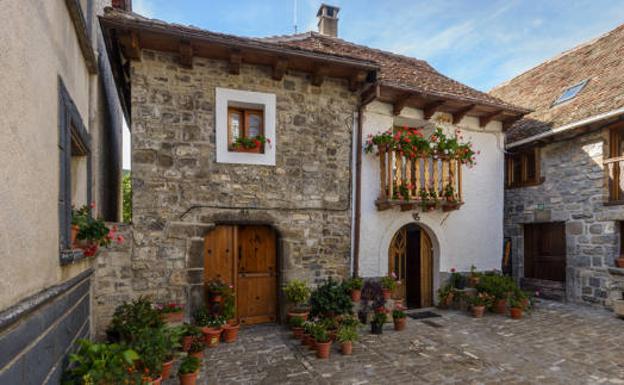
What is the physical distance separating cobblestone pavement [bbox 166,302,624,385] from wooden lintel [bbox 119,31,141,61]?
15.4 ft

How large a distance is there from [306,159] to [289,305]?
2705 millimetres

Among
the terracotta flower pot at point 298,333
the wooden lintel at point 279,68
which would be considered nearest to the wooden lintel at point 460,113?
the wooden lintel at point 279,68

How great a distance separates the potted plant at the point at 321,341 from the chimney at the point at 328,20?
836cm

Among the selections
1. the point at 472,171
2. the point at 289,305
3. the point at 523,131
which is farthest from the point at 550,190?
the point at 289,305

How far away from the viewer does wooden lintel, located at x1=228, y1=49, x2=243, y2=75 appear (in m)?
5.52

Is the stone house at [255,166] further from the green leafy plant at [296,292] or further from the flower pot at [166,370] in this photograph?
the flower pot at [166,370]

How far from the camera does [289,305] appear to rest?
611 centimetres

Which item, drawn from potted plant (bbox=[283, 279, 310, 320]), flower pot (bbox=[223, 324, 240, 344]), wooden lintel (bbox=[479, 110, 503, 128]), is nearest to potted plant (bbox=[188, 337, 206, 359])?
flower pot (bbox=[223, 324, 240, 344])

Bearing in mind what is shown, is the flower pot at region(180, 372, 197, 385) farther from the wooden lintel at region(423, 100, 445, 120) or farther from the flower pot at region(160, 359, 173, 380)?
the wooden lintel at region(423, 100, 445, 120)

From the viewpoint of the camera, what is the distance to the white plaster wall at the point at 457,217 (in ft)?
22.5

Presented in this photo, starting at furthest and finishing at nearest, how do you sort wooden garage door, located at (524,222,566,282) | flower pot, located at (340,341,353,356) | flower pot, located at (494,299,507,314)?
wooden garage door, located at (524,222,566,282)
flower pot, located at (494,299,507,314)
flower pot, located at (340,341,353,356)

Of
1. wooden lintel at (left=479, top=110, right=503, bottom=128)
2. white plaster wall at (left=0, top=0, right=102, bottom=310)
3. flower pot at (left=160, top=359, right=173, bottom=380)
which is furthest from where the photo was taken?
wooden lintel at (left=479, top=110, right=503, bottom=128)

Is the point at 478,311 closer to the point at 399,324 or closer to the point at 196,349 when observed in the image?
the point at 399,324

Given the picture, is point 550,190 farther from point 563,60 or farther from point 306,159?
point 306,159
